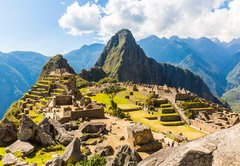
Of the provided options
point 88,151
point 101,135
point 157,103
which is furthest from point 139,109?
point 88,151

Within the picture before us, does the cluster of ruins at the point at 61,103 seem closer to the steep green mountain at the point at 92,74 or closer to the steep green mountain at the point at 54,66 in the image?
the steep green mountain at the point at 54,66

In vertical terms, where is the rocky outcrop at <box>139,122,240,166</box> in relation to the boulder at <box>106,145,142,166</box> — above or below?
above

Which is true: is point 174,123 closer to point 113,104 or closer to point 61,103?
point 113,104

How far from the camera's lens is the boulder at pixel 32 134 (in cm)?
1708

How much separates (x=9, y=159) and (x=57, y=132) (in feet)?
16.9

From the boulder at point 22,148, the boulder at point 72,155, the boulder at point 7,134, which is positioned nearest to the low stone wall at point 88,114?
the boulder at point 7,134

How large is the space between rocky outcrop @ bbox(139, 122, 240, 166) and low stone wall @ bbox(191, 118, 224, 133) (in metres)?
43.7

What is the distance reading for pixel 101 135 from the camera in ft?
67.9

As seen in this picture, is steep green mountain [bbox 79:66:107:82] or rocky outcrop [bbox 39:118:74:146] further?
steep green mountain [bbox 79:66:107:82]

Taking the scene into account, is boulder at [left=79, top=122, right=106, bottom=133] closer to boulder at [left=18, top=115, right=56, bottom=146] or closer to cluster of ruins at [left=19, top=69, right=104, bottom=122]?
boulder at [left=18, top=115, right=56, bottom=146]

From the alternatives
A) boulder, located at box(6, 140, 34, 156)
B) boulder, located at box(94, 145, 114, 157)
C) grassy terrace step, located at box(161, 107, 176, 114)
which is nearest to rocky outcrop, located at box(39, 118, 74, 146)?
boulder, located at box(94, 145, 114, 157)

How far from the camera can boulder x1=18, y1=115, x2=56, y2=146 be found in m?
17.1

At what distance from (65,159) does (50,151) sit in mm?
3328

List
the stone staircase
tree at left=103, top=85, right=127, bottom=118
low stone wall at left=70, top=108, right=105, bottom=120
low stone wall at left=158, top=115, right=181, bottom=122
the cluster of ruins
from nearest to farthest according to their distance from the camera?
low stone wall at left=70, top=108, right=105, bottom=120 → the cluster of ruins → tree at left=103, top=85, right=127, bottom=118 → the stone staircase → low stone wall at left=158, top=115, right=181, bottom=122
